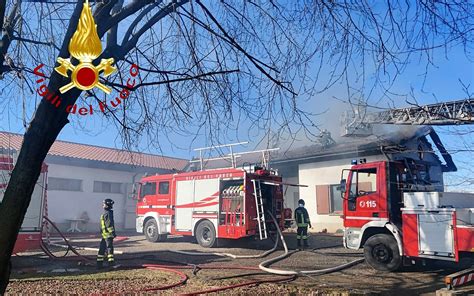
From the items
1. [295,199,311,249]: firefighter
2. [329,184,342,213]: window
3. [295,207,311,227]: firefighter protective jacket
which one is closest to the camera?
[295,199,311,249]: firefighter

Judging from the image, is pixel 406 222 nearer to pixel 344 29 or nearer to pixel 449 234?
pixel 449 234

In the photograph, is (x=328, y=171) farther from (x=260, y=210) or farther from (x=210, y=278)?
(x=210, y=278)

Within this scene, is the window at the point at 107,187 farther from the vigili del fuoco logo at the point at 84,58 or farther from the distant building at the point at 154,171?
the vigili del fuoco logo at the point at 84,58

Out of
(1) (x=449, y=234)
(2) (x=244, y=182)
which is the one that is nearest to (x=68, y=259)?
(2) (x=244, y=182)

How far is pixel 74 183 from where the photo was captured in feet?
72.5

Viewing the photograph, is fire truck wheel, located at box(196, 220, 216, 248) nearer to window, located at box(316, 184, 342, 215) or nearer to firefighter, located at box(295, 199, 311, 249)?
firefighter, located at box(295, 199, 311, 249)

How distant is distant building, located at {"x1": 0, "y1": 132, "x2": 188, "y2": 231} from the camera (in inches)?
831

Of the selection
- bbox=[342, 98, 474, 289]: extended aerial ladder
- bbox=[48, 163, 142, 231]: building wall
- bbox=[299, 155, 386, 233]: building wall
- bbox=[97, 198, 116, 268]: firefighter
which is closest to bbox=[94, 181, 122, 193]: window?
bbox=[48, 163, 142, 231]: building wall

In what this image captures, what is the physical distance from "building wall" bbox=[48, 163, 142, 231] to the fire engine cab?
715 centimetres

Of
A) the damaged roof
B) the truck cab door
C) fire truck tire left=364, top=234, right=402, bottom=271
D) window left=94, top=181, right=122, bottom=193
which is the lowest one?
fire truck tire left=364, top=234, right=402, bottom=271

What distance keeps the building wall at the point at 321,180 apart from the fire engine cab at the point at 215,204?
18.2 ft

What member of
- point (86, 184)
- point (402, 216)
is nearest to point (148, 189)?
point (86, 184)

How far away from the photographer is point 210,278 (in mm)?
7637

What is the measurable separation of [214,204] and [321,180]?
7443mm
